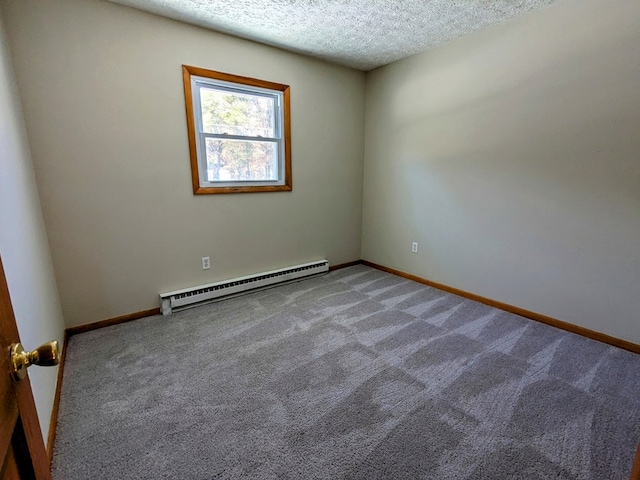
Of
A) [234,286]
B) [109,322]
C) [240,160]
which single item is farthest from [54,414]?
[240,160]

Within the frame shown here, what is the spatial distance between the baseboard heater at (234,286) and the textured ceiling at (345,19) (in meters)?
2.28

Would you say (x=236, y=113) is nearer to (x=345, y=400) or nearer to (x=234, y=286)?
(x=234, y=286)

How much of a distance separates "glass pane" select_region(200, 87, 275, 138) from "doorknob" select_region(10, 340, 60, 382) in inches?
99.8

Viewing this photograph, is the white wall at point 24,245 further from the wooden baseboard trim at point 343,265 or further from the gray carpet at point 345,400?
the wooden baseboard trim at point 343,265

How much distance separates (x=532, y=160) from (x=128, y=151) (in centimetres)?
329

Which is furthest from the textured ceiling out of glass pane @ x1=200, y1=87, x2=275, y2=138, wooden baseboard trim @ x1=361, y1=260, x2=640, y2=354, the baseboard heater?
wooden baseboard trim @ x1=361, y1=260, x2=640, y2=354

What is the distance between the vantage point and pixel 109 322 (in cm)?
249

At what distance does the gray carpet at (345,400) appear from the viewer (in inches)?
51.6

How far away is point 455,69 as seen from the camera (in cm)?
286

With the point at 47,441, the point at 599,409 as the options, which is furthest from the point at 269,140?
the point at 599,409

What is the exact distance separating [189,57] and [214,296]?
7.01 feet

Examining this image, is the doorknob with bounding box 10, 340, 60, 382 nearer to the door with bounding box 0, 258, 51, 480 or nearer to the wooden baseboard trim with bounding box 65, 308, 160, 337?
the door with bounding box 0, 258, 51, 480

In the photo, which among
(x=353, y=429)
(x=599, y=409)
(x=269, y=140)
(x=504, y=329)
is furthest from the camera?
(x=269, y=140)

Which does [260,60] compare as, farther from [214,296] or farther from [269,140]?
[214,296]
